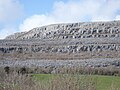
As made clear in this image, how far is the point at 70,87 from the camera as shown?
22.0ft

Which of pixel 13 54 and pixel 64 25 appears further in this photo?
pixel 64 25

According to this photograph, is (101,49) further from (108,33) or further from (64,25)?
(64,25)

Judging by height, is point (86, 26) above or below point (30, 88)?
above

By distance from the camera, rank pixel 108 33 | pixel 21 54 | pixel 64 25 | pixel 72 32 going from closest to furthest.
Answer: pixel 21 54
pixel 108 33
pixel 72 32
pixel 64 25

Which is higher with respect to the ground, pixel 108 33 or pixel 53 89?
pixel 108 33

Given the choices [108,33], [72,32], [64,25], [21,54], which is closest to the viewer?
[21,54]

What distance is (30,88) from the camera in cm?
711

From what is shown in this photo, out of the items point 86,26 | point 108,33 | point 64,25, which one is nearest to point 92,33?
point 108,33

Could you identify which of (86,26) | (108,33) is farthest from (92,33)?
(86,26)

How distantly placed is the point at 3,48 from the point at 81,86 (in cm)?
3752

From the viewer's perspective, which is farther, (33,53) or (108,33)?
(108,33)

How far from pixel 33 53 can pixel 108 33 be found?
73.5 feet

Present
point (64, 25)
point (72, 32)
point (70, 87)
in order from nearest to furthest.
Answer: point (70, 87), point (72, 32), point (64, 25)

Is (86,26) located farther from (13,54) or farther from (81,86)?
(81,86)
